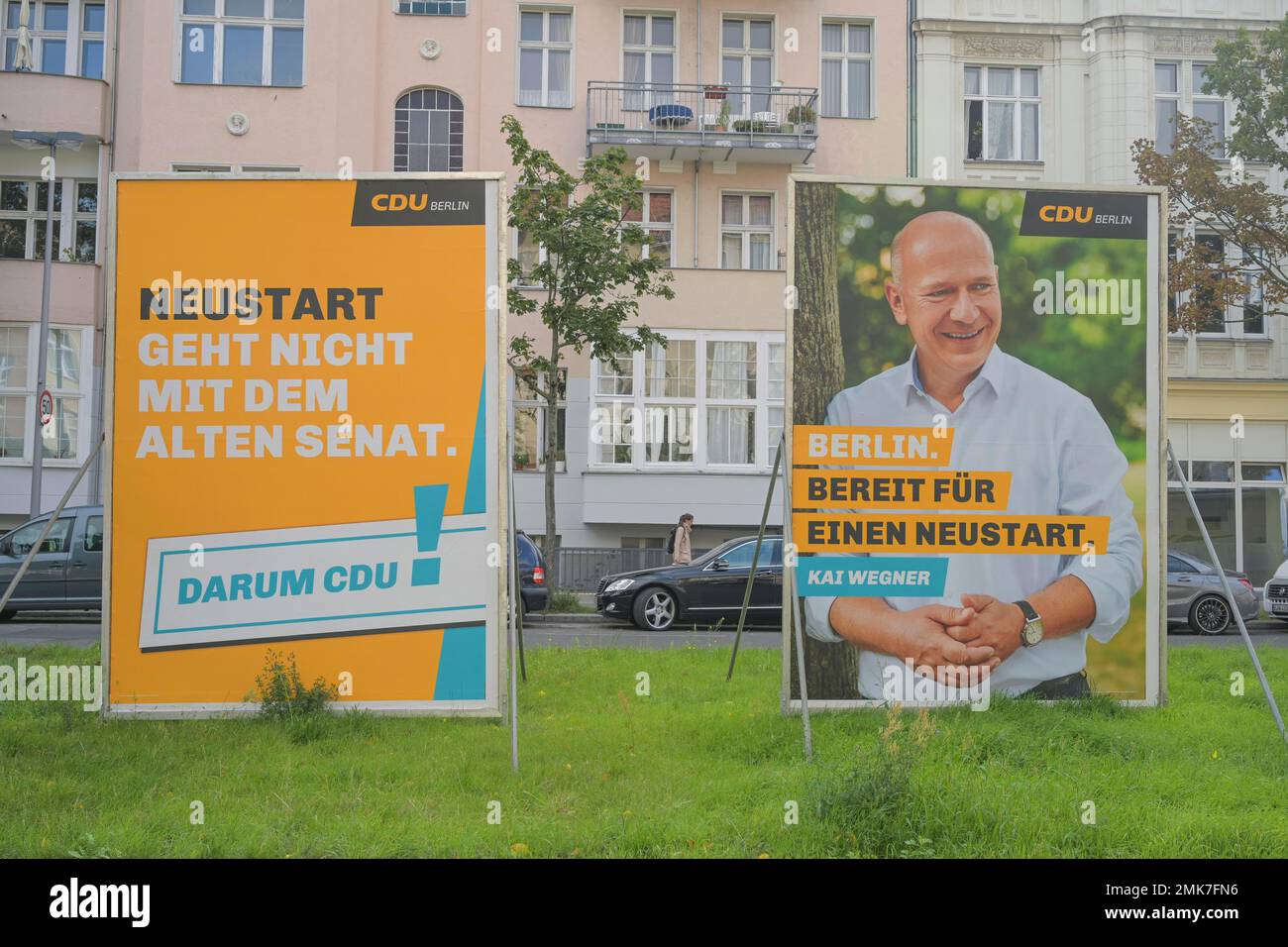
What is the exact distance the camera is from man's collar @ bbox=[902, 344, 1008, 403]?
9688 mm

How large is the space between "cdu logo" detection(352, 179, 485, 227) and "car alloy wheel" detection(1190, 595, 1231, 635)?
15997 mm

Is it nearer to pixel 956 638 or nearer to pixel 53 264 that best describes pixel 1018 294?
pixel 956 638

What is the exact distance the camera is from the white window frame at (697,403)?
92.7 feet

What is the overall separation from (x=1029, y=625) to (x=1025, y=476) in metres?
1.10

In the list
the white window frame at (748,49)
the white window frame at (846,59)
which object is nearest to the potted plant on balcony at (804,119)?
the white window frame at (846,59)

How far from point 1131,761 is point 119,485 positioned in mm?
7064

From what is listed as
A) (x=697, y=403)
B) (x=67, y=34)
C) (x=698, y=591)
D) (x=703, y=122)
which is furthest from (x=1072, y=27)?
(x=67, y=34)

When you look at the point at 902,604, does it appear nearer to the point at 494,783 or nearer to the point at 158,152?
the point at 494,783

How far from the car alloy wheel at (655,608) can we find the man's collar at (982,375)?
34.4 ft

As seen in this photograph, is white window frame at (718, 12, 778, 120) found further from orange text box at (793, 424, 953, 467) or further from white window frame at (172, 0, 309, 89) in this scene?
orange text box at (793, 424, 953, 467)

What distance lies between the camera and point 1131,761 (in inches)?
320

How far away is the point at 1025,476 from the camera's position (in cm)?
972

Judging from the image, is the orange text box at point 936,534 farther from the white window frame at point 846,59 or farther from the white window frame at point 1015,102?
the white window frame at point 1015,102
